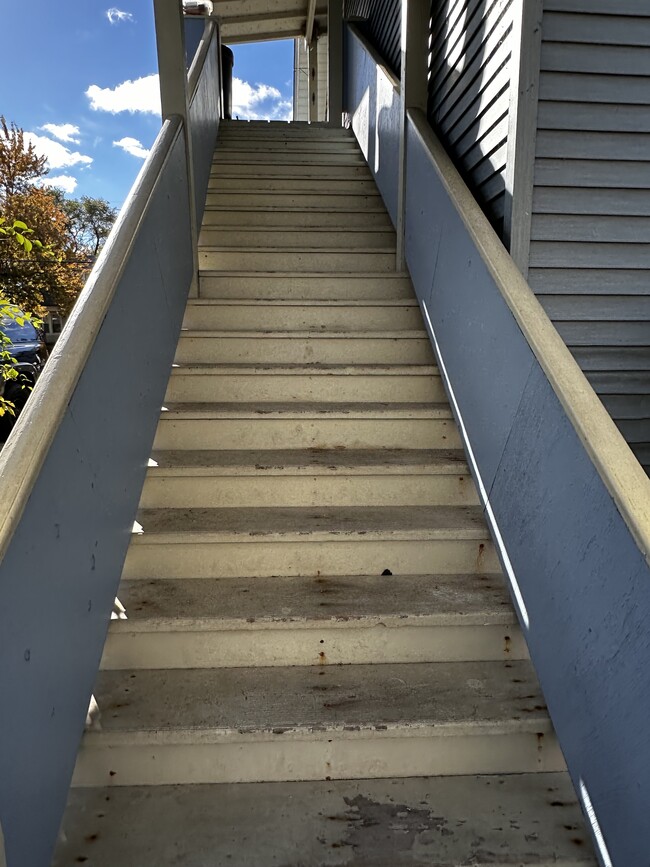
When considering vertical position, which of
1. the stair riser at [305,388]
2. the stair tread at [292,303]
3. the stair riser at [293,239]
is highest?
the stair riser at [293,239]

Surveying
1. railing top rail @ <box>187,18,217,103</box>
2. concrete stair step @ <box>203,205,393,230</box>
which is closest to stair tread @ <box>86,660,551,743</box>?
railing top rail @ <box>187,18,217,103</box>

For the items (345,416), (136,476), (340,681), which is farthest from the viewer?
(345,416)

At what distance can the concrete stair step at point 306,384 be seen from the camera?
270 cm

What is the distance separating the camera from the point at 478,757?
5.31 feet

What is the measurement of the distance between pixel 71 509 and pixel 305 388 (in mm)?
1389

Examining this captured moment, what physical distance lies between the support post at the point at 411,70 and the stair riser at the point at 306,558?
6.32ft

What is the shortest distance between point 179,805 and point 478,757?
2.47 feet

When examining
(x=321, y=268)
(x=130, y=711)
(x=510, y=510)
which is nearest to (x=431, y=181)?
(x=321, y=268)

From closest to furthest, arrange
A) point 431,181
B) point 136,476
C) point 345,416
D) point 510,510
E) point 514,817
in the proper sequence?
point 514,817
point 510,510
point 136,476
point 345,416
point 431,181

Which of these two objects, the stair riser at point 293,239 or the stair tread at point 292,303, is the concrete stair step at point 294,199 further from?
the stair tread at point 292,303

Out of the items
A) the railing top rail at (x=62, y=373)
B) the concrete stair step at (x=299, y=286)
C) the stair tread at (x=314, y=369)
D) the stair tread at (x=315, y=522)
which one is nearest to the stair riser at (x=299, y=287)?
the concrete stair step at (x=299, y=286)

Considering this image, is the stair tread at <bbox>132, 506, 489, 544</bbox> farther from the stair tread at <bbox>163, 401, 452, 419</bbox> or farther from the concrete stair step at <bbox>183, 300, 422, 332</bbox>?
the concrete stair step at <bbox>183, 300, 422, 332</bbox>

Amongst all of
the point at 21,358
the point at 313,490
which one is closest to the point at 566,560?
the point at 313,490

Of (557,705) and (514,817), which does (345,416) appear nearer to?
(557,705)
